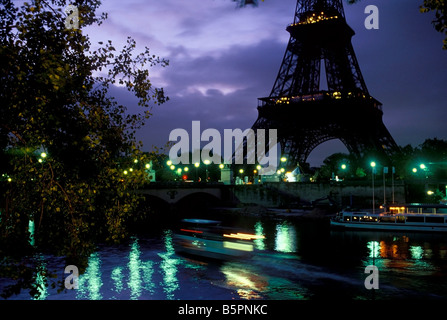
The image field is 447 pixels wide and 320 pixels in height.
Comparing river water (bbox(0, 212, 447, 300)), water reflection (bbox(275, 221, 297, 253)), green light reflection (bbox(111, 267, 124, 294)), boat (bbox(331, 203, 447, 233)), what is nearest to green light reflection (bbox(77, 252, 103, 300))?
river water (bbox(0, 212, 447, 300))

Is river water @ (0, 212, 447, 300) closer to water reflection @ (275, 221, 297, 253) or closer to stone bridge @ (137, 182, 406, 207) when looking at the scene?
water reflection @ (275, 221, 297, 253)

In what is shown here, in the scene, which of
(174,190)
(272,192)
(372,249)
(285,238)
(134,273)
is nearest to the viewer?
(134,273)

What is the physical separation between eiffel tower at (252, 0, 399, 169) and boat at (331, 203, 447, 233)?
24.9 m

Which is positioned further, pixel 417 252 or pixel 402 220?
pixel 402 220

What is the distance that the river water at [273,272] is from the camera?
23.8 m

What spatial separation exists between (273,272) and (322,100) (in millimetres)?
52893

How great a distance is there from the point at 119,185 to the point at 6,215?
88.5 inches

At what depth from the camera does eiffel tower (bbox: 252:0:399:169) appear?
7575cm

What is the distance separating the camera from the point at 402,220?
159 ft

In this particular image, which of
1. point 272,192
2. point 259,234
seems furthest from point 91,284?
point 272,192

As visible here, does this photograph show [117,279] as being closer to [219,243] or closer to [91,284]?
[91,284]

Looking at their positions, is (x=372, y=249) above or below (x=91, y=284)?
above

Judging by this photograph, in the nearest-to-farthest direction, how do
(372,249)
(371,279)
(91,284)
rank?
(91,284) < (371,279) < (372,249)

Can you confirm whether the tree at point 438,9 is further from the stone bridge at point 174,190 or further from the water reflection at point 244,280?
the stone bridge at point 174,190
